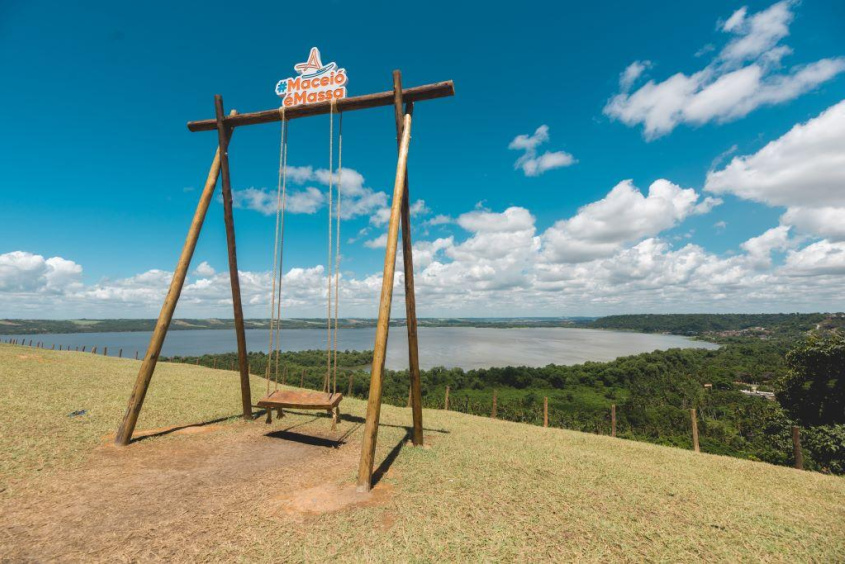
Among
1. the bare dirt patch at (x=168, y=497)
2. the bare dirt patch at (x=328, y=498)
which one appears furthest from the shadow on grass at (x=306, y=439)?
the bare dirt patch at (x=328, y=498)

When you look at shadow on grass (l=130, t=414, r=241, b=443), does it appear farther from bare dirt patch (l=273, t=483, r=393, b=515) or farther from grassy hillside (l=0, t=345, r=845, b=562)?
bare dirt patch (l=273, t=483, r=393, b=515)

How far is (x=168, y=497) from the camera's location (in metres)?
4.30

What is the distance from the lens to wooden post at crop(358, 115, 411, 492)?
4855 millimetres

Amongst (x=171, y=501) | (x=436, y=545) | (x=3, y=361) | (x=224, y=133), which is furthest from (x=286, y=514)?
→ (x=3, y=361)

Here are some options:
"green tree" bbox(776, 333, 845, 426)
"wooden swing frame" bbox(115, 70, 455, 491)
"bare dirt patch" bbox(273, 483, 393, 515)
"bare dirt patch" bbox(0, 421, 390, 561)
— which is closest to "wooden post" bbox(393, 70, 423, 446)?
"wooden swing frame" bbox(115, 70, 455, 491)

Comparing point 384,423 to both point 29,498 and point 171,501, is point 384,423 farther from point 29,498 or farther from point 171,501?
point 29,498

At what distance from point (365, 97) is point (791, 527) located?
9.20 meters

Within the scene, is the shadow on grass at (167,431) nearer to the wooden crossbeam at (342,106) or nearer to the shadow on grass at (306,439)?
the shadow on grass at (306,439)

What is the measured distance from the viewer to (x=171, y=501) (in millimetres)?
4207

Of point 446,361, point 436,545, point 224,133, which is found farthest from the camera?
point 446,361

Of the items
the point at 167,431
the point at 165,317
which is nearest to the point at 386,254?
the point at 165,317

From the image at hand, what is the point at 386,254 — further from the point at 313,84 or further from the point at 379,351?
the point at 313,84

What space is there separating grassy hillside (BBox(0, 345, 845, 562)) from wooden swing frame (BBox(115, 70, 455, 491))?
0.68 meters

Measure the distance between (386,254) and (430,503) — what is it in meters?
3.40
